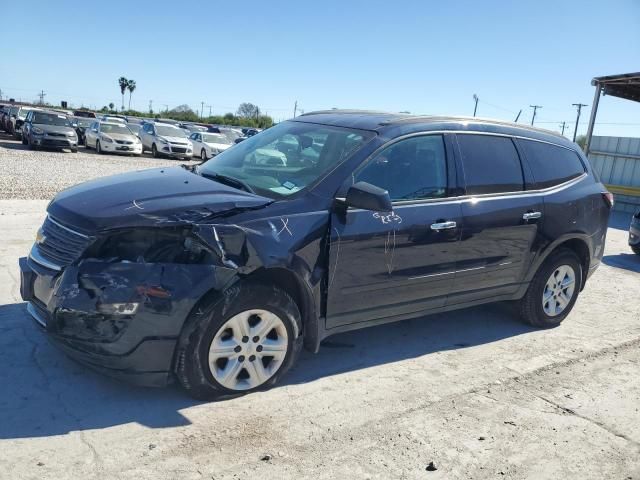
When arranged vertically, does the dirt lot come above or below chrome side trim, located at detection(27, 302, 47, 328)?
below

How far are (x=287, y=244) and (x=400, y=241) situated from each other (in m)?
0.94

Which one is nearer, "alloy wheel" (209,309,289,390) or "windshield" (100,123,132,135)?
"alloy wheel" (209,309,289,390)

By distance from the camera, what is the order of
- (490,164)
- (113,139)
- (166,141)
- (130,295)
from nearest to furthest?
(130,295), (490,164), (113,139), (166,141)

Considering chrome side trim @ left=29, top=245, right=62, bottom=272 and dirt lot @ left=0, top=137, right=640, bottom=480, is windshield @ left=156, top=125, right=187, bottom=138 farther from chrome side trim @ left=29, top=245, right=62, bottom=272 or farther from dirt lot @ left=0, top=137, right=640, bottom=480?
chrome side trim @ left=29, top=245, right=62, bottom=272

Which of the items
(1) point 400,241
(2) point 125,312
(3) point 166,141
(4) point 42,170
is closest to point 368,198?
(1) point 400,241

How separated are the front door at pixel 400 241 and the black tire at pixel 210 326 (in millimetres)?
475

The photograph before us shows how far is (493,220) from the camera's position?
4.67 metres

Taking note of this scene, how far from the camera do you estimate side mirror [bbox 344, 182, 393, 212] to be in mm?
3627

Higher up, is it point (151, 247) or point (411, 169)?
point (411, 169)

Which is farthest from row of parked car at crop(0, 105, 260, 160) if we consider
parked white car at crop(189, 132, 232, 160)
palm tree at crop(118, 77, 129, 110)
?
palm tree at crop(118, 77, 129, 110)

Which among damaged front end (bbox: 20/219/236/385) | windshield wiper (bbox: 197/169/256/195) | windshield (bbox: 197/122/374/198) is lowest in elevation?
damaged front end (bbox: 20/219/236/385)

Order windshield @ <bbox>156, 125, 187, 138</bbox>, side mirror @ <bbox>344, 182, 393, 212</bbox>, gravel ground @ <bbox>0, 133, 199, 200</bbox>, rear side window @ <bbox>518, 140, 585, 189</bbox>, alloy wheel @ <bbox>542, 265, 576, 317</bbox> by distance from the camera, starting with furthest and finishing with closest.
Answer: windshield @ <bbox>156, 125, 187, 138</bbox>
gravel ground @ <bbox>0, 133, 199, 200</bbox>
alloy wheel @ <bbox>542, 265, 576, 317</bbox>
rear side window @ <bbox>518, 140, 585, 189</bbox>
side mirror @ <bbox>344, 182, 393, 212</bbox>

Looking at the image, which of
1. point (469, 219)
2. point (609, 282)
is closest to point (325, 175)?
point (469, 219)

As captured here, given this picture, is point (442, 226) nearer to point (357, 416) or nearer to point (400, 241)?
point (400, 241)
